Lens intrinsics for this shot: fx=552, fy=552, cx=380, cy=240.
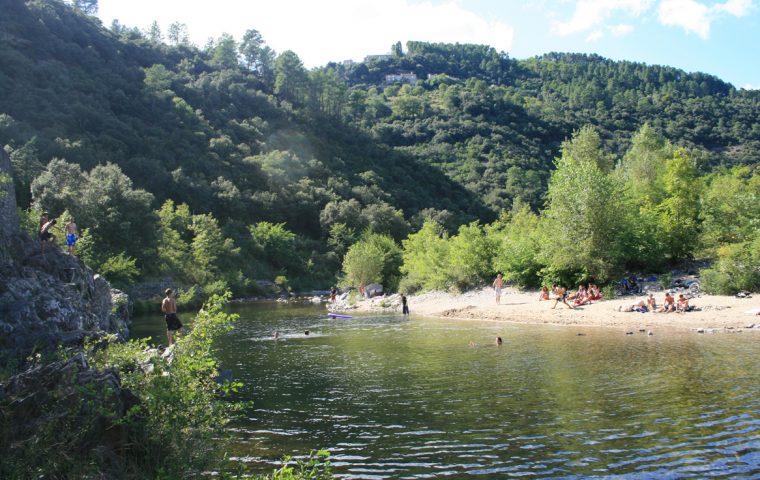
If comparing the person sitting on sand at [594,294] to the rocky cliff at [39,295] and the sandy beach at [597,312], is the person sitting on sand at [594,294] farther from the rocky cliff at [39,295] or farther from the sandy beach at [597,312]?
the rocky cliff at [39,295]

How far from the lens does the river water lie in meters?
11.9

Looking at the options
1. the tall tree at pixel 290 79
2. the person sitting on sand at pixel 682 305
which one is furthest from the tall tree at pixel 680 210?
the tall tree at pixel 290 79

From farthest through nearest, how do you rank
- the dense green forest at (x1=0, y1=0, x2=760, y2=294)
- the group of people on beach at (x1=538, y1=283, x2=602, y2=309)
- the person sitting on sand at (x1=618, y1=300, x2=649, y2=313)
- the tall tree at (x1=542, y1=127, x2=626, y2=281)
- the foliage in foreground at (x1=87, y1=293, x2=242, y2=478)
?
1. the dense green forest at (x1=0, y1=0, x2=760, y2=294)
2. the tall tree at (x1=542, y1=127, x2=626, y2=281)
3. the group of people on beach at (x1=538, y1=283, x2=602, y2=309)
4. the person sitting on sand at (x1=618, y1=300, x2=649, y2=313)
5. the foliage in foreground at (x1=87, y1=293, x2=242, y2=478)

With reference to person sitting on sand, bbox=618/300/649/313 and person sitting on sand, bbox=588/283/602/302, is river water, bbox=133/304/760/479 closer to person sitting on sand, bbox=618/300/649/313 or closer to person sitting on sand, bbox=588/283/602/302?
person sitting on sand, bbox=618/300/649/313

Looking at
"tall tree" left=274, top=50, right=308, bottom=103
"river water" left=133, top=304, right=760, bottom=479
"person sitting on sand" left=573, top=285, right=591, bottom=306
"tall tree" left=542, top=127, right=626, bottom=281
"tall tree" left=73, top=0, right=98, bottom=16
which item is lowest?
"river water" left=133, top=304, right=760, bottom=479

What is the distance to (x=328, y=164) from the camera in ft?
385

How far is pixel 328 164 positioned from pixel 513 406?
10435cm

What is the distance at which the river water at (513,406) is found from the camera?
1191 centimetres

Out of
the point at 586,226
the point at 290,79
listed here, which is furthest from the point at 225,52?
the point at 586,226

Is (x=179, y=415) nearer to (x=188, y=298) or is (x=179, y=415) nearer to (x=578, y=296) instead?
(x=578, y=296)

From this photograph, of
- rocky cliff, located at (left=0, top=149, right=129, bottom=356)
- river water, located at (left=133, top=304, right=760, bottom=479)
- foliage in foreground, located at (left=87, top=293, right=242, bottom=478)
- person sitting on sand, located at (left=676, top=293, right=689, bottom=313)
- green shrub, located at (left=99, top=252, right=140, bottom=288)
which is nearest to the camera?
foliage in foreground, located at (left=87, top=293, right=242, bottom=478)

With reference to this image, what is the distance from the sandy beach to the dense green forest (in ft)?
9.57

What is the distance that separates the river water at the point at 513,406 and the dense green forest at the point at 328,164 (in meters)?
17.8

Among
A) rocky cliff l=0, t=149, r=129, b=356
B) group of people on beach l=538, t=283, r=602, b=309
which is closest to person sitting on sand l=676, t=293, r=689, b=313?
group of people on beach l=538, t=283, r=602, b=309
